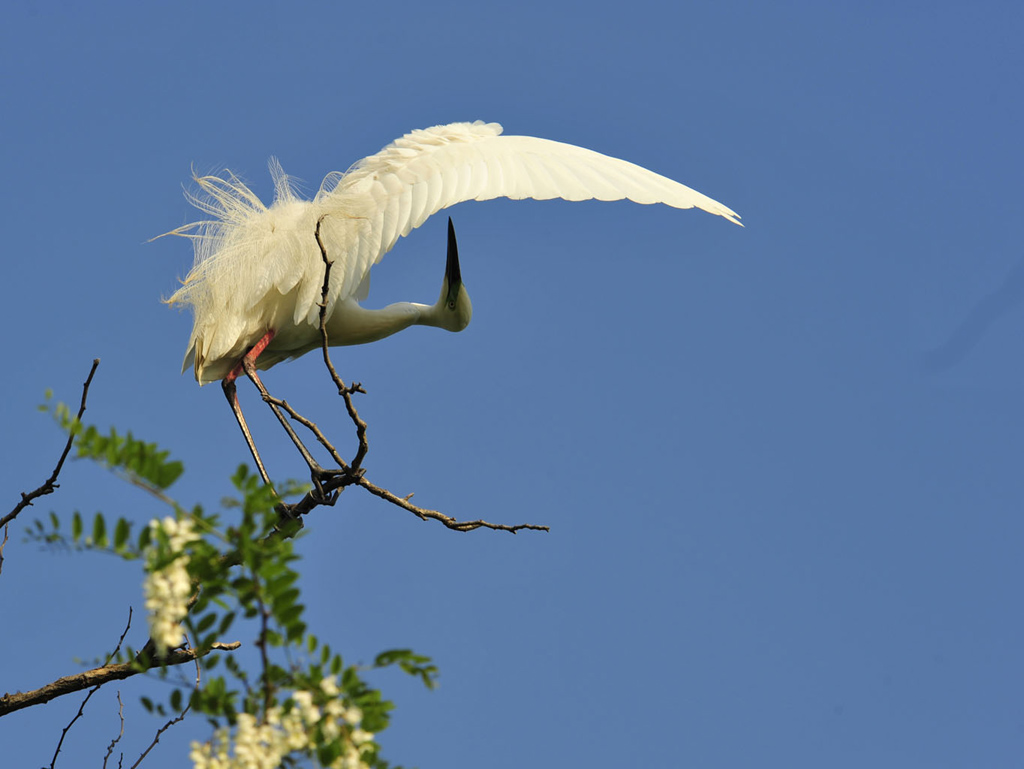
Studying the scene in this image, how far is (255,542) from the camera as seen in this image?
2141 millimetres

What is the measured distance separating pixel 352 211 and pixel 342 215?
5 cm

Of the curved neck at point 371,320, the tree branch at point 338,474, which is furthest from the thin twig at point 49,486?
the curved neck at point 371,320

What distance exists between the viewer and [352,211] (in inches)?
200

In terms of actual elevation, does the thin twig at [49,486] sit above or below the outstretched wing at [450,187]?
below

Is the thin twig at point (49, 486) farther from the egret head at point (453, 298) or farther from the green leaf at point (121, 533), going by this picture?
the egret head at point (453, 298)

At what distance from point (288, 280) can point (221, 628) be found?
128 inches

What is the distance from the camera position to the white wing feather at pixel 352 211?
4887mm

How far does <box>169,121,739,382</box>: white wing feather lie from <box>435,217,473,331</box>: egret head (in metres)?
1.22

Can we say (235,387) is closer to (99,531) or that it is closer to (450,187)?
(450,187)

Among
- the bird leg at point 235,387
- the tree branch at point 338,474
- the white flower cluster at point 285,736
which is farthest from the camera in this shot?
the bird leg at point 235,387

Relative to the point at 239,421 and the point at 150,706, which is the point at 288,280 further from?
the point at 150,706

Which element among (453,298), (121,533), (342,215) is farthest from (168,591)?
(453,298)

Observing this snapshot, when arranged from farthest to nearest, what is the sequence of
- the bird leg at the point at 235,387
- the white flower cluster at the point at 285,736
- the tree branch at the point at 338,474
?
the bird leg at the point at 235,387 < the tree branch at the point at 338,474 < the white flower cluster at the point at 285,736

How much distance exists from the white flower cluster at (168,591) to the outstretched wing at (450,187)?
2.98m
